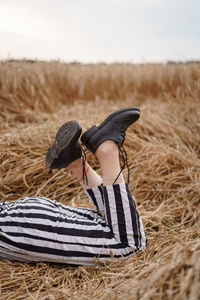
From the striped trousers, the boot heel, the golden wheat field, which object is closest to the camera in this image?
the golden wheat field

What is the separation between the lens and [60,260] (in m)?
1.10

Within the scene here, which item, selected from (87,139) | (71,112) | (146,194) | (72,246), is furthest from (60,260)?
(71,112)

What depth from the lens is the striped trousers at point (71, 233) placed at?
1.06 meters

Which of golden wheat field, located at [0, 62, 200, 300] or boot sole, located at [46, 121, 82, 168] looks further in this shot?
boot sole, located at [46, 121, 82, 168]

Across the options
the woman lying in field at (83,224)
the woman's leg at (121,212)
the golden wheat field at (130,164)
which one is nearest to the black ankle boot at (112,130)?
the woman lying in field at (83,224)

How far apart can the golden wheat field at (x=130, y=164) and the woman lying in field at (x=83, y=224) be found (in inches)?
2.4

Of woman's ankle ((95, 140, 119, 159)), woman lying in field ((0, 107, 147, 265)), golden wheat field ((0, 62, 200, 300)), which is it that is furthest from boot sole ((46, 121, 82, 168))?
golden wheat field ((0, 62, 200, 300))

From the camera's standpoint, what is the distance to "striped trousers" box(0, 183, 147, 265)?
106cm

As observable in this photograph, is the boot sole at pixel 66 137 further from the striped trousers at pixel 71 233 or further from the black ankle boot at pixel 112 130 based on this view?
the striped trousers at pixel 71 233

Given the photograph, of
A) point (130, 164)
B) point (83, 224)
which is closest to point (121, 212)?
point (83, 224)

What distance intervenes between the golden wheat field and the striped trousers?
5 centimetres

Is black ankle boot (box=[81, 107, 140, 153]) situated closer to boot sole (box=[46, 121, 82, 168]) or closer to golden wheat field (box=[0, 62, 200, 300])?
boot sole (box=[46, 121, 82, 168])

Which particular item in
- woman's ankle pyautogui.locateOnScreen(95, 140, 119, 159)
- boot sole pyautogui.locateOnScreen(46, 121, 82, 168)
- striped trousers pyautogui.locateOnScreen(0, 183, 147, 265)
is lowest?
striped trousers pyautogui.locateOnScreen(0, 183, 147, 265)

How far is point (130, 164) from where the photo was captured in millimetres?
2023
